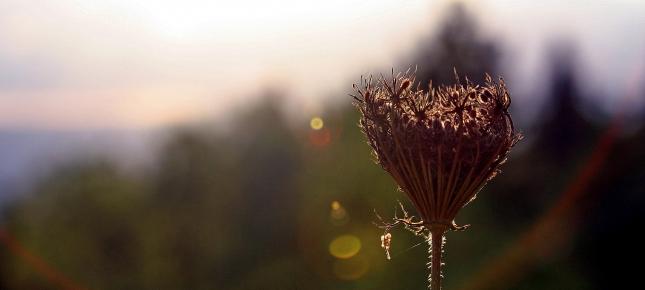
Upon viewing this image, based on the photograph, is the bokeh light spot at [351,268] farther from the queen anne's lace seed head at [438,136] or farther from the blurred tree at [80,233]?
the queen anne's lace seed head at [438,136]

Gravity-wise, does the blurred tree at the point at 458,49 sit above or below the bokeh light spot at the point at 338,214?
above

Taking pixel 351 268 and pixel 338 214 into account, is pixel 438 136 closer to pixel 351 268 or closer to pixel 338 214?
pixel 351 268

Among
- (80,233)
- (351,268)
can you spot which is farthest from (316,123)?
(351,268)

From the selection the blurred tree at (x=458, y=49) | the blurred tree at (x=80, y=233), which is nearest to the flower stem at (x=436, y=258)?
the blurred tree at (x=458, y=49)

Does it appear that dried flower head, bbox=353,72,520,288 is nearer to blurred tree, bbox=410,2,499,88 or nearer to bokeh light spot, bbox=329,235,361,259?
bokeh light spot, bbox=329,235,361,259

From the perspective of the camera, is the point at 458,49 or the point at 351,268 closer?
the point at 351,268
